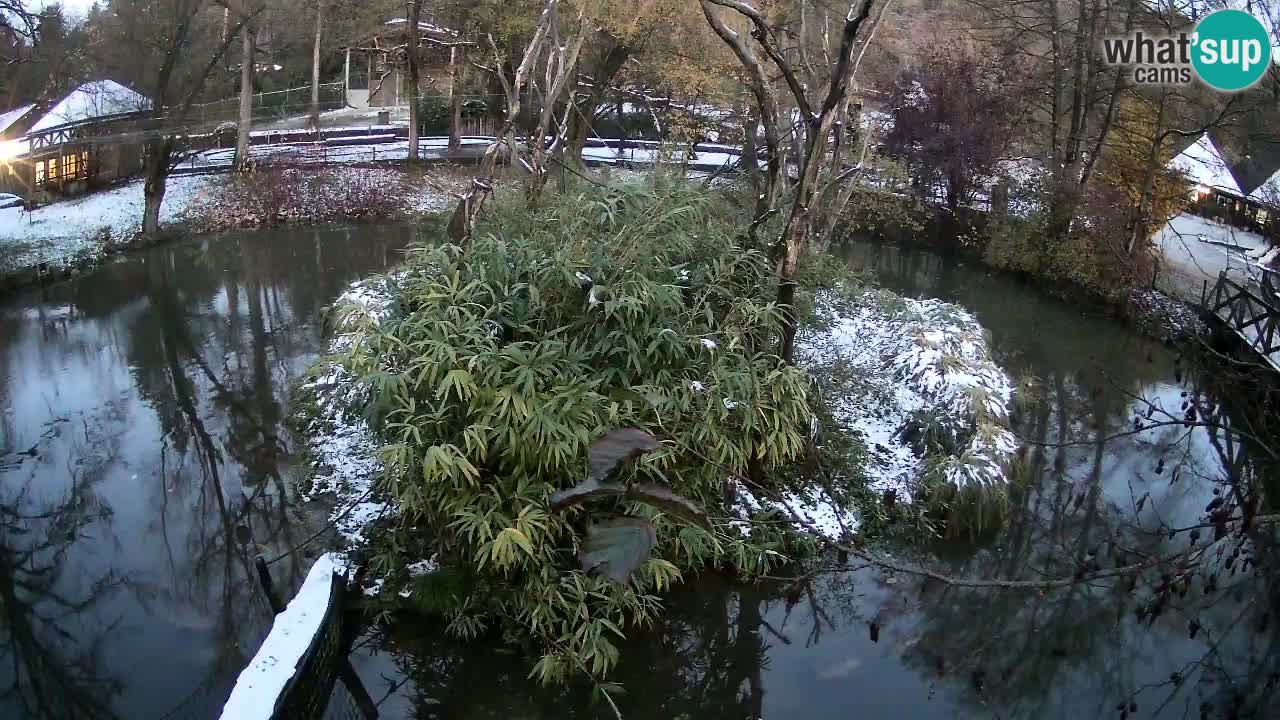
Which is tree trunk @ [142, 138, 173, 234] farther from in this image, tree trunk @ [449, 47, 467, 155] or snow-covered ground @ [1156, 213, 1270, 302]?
snow-covered ground @ [1156, 213, 1270, 302]

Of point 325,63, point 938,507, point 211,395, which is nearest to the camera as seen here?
point 938,507

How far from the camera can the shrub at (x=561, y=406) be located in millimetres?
5195

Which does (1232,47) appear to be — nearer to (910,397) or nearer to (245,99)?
(910,397)

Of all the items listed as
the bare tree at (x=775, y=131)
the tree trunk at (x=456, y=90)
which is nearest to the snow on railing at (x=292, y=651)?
the bare tree at (x=775, y=131)

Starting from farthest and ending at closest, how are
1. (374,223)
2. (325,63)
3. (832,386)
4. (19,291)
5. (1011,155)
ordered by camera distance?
1. (325,63)
2. (374,223)
3. (1011,155)
4. (19,291)
5. (832,386)

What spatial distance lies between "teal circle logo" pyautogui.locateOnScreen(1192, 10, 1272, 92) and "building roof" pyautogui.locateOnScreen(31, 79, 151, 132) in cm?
1626

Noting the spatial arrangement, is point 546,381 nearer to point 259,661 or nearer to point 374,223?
point 259,661

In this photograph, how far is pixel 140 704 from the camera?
17.5 feet

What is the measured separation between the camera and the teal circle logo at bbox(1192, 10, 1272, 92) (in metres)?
7.20

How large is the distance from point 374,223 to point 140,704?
1281cm

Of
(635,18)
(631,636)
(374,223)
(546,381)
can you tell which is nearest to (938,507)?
(631,636)

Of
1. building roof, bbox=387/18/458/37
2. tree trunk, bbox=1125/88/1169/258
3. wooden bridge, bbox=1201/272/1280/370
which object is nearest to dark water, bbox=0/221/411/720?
wooden bridge, bbox=1201/272/1280/370

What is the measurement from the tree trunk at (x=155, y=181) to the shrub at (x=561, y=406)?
9988mm

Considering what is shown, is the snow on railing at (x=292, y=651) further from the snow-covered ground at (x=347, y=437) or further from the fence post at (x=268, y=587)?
the snow-covered ground at (x=347, y=437)
